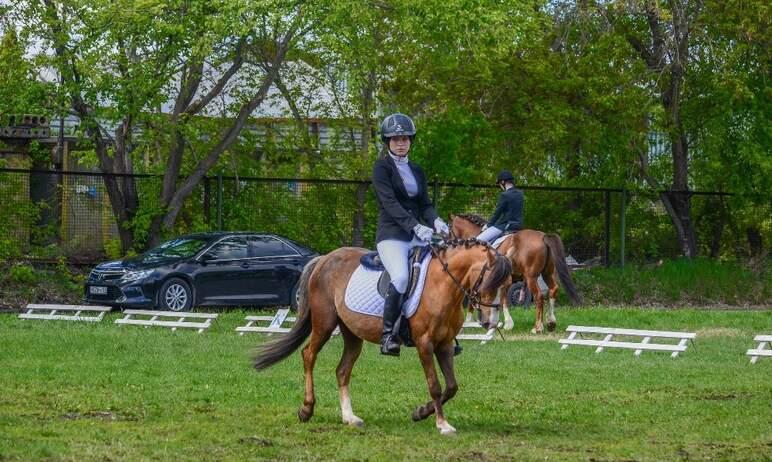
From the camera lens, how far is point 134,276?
26.3m

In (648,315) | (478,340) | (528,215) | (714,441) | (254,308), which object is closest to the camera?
(714,441)

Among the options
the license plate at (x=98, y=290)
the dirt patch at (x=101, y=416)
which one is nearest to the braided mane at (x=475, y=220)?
the license plate at (x=98, y=290)

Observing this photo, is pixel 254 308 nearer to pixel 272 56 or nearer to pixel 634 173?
pixel 272 56

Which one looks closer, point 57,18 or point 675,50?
point 57,18

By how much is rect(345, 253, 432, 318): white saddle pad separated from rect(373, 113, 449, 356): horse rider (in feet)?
0.37

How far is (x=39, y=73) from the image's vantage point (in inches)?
1139

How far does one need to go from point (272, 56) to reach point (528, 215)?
24.2 ft

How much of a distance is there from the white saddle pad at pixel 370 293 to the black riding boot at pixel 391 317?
0.24ft


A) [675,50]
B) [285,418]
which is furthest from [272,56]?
[285,418]

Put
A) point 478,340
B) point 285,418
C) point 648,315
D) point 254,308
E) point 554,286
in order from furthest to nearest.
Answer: point 254,308
point 648,315
point 554,286
point 478,340
point 285,418

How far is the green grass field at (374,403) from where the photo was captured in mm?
11148

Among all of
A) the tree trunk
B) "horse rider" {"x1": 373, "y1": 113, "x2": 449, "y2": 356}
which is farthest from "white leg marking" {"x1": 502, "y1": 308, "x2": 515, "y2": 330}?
"horse rider" {"x1": 373, "y1": 113, "x2": 449, "y2": 356}

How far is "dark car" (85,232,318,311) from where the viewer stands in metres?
26.3

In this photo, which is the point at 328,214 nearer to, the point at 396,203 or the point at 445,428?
the point at 396,203
